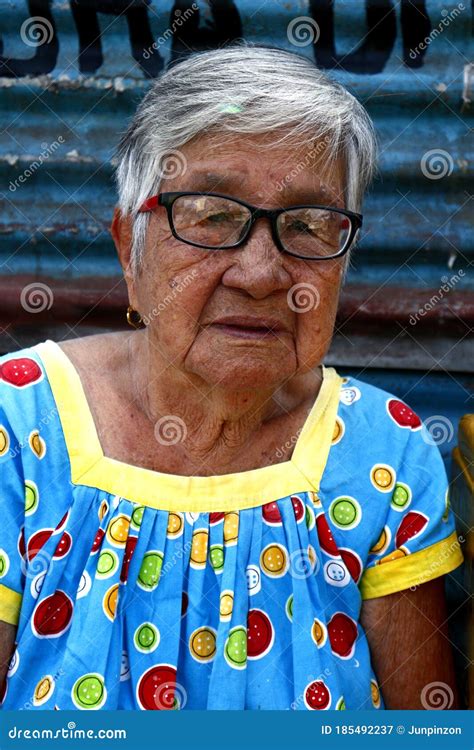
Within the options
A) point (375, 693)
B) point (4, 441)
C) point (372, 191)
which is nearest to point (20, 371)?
A: point (4, 441)

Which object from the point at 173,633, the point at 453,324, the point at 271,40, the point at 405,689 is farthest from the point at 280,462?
the point at 271,40

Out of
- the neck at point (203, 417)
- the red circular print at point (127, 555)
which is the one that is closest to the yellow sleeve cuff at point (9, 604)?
the red circular print at point (127, 555)

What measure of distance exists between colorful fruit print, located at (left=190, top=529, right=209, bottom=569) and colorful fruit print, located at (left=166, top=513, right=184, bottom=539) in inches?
1.3

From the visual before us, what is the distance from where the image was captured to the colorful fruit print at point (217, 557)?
1.97m

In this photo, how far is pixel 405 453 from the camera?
214cm

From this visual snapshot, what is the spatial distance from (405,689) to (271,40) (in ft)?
6.03

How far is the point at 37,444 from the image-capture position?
198 cm

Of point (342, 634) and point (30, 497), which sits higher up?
point (30, 497)

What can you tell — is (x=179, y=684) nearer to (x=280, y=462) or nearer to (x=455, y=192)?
(x=280, y=462)

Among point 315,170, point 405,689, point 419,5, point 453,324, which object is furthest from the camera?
point 453,324

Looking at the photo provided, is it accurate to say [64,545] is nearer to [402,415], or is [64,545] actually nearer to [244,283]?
[244,283]

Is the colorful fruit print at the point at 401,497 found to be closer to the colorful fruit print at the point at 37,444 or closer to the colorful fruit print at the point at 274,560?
the colorful fruit print at the point at 274,560

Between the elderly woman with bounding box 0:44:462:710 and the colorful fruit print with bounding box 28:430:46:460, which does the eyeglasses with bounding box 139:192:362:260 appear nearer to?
the elderly woman with bounding box 0:44:462:710

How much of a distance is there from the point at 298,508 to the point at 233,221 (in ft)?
2.18
